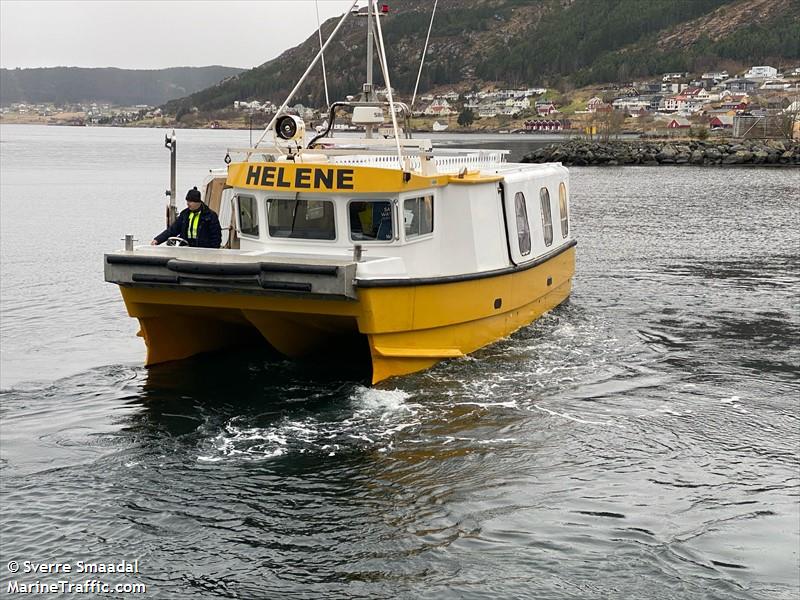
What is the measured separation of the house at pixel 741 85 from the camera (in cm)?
18625

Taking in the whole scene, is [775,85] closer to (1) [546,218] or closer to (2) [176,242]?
(1) [546,218]

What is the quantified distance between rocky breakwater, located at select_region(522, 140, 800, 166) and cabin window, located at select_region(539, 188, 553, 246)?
62694 mm

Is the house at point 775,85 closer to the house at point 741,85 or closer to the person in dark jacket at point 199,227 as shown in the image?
the house at point 741,85

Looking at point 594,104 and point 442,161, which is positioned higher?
point 594,104

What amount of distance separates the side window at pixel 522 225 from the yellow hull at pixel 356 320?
19.0 inches

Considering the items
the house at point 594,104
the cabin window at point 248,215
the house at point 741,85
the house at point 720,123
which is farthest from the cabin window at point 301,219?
the house at point 741,85

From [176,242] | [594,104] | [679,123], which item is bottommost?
[176,242]

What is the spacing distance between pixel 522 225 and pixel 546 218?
1.98 metres

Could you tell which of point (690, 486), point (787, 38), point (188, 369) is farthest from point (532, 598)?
point (787, 38)

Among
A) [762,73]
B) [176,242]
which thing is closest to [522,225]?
[176,242]

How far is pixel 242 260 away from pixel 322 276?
1.33 m

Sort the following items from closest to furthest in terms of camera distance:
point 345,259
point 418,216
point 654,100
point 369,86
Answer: point 345,259, point 418,216, point 369,86, point 654,100

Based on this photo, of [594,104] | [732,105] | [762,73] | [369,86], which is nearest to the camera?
[369,86]

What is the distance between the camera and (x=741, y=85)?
189 meters
